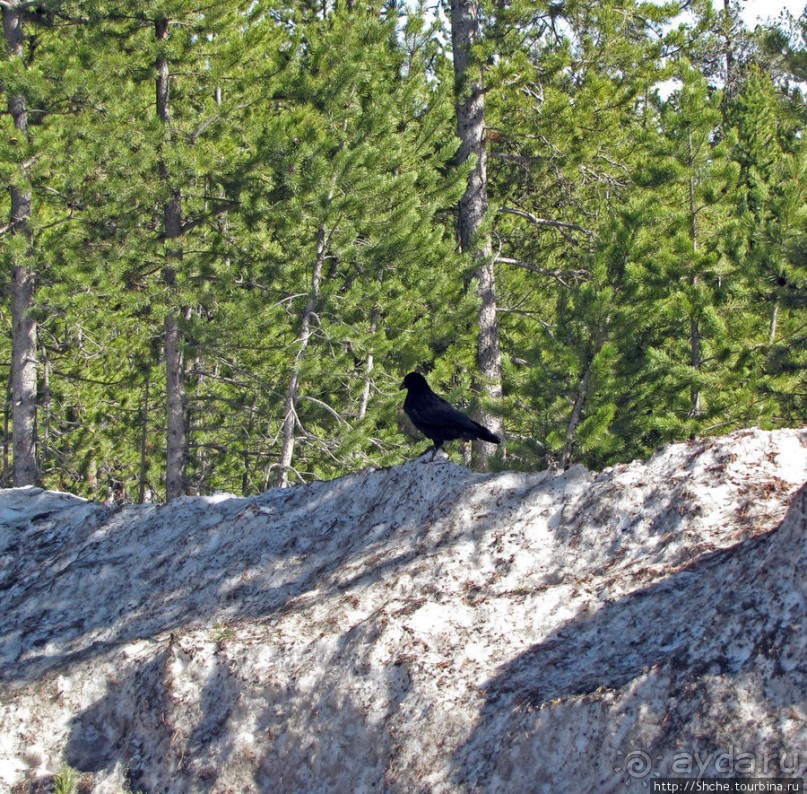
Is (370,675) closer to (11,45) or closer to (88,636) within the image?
(88,636)

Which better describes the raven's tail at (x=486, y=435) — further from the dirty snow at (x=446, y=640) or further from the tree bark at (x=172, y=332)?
the tree bark at (x=172, y=332)

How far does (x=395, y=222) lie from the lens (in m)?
16.0

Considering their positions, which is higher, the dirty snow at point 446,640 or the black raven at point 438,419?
the black raven at point 438,419

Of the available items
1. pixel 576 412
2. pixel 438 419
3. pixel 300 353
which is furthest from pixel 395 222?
pixel 438 419

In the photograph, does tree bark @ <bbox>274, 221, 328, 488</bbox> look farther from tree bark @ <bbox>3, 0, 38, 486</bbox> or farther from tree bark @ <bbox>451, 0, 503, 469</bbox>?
tree bark @ <bbox>3, 0, 38, 486</bbox>

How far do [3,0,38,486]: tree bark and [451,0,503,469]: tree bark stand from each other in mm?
7178

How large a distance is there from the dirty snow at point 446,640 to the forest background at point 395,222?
4741mm

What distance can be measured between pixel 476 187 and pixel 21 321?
806 centimetres

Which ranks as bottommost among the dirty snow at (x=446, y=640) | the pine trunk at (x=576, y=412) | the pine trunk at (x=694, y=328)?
the dirty snow at (x=446, y=640)

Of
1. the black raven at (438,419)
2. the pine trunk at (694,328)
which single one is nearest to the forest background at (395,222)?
the pine trunk at (694,328)

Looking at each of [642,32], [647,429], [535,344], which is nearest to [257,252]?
[535,344]

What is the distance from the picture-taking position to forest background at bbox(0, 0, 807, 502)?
13570mm

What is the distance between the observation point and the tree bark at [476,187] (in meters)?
16.6

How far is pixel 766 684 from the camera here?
526 cm
